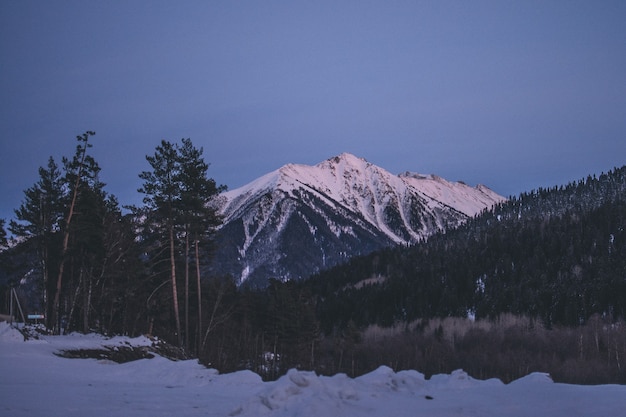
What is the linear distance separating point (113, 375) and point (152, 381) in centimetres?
173

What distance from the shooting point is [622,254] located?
132 meters

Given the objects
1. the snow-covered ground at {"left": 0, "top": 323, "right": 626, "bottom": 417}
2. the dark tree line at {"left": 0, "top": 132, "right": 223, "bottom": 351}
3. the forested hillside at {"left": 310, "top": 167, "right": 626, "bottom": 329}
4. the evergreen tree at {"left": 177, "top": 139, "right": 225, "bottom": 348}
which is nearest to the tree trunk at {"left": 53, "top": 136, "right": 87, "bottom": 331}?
the dark tree line at {"left": 0, "top": 132, "right": 223, "bottom": 351}

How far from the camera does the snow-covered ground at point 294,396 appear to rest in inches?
370

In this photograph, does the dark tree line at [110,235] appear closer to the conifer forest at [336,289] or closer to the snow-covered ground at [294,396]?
the conifer forest at [336,289]

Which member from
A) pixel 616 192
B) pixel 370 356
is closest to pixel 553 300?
pixel 370 356

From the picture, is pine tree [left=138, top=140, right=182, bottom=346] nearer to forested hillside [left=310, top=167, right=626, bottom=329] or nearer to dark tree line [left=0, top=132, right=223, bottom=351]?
→ dark tree line [left=0, top=132, right=223, bottom=351]

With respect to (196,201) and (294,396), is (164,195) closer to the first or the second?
(196,201)

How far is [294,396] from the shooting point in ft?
32.4

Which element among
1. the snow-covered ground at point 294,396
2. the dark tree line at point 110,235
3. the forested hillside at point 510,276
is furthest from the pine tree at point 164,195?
the forested hillside at point 510,276

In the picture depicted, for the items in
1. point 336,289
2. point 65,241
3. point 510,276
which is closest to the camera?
point 65,241

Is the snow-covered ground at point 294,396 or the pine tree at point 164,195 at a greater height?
the pine tree at point 164,195

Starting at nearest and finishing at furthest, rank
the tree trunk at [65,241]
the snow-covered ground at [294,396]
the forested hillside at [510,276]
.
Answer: the snow-covered ground at [294,396] → the tree trunk at [65,241] → the forested hillside at [510,276]

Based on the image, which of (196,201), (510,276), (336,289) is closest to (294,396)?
(196,201)

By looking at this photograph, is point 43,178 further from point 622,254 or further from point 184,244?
point 622,254
